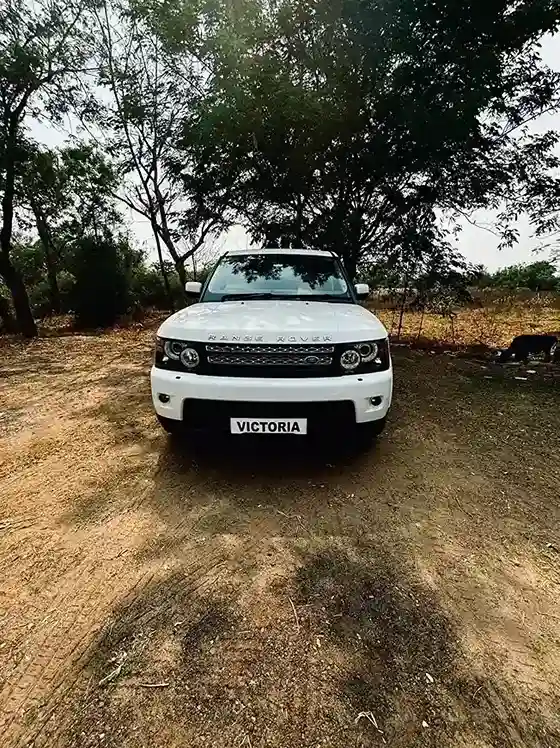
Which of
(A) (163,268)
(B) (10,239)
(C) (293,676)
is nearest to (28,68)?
(B) (10,239)

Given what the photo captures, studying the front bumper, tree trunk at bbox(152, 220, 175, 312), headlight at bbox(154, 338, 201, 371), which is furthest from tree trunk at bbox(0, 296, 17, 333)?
the front bumper

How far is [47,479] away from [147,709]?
2.05m

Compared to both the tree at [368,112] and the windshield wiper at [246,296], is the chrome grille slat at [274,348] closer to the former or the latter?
the windshield wiper at [246,296]

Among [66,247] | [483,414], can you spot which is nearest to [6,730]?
[483,414]

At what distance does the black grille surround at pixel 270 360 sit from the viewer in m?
2.91

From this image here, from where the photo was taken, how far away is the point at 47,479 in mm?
3170

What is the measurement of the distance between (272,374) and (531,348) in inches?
226

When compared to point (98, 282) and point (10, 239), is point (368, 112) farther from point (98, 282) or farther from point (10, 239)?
point (98, 282)

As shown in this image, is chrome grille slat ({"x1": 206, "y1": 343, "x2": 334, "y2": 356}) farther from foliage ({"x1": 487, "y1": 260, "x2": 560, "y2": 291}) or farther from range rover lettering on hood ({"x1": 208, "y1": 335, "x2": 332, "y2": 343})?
foliage ({"x1": 487, "y1": 260, "x2": 560, "y2": 291})

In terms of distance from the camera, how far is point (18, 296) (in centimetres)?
1100

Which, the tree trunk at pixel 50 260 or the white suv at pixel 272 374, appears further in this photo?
the tree trunk at pixel 50 260

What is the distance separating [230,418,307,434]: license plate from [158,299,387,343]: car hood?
50cm

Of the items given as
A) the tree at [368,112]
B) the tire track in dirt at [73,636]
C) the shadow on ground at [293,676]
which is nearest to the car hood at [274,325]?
the tire track in dirt at [73,636]

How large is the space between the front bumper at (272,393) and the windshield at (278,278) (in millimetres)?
1286
